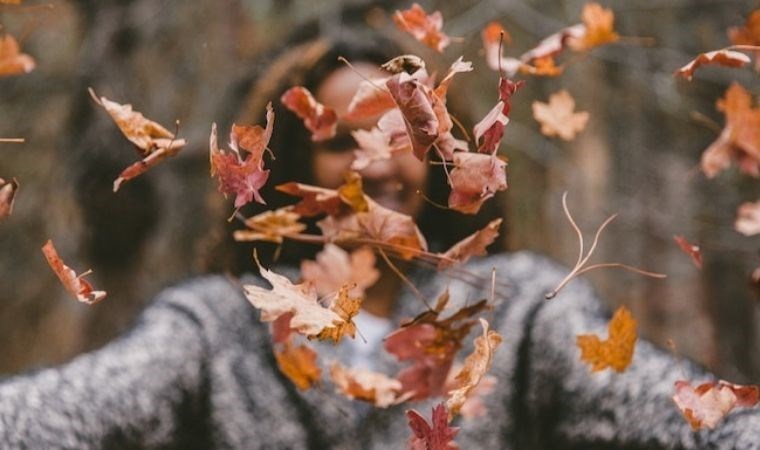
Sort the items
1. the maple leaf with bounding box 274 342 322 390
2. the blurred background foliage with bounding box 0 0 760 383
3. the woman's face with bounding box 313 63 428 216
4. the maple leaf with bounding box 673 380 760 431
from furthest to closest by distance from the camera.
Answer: the blurred background foliage with bounding box 0 0 760 383, the woman's face with bounding box 313 63 428 216, the maple leaf with bounding box 274 342 322 390, the maple leaf with bounding box 673 380 760 431

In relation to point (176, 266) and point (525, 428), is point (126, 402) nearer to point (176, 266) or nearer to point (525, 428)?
point (525, 428)

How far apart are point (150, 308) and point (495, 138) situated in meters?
0.65

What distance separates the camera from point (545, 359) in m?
1.00

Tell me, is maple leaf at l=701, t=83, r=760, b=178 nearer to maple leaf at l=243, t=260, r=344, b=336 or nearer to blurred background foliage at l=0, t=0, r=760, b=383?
maple leaf at l=243, t=260, r=344, b=336

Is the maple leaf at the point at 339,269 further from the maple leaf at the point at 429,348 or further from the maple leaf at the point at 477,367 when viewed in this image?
the maple leaf at the point at 477,367

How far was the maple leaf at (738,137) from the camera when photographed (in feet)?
2.46

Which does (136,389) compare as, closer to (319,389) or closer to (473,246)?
(319,389)

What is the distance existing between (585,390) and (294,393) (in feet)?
1.29

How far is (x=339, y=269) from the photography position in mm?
895

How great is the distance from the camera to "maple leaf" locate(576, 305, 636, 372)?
0.68 metres

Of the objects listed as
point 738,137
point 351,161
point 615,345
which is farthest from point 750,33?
A: point 351,161

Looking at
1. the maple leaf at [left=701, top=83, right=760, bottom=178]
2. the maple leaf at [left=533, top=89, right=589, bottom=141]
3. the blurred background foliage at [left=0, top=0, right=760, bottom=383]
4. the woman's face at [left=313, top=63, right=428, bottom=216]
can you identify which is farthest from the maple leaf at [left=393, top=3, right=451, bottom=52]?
the blurred background foliage at [left=0, top=0, right=760, bottom=383]

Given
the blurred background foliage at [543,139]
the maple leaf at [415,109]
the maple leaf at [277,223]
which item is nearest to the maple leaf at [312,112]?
the maple leaf at [277,223]

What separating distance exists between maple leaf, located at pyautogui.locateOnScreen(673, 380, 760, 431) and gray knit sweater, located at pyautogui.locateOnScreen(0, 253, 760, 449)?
38mm
